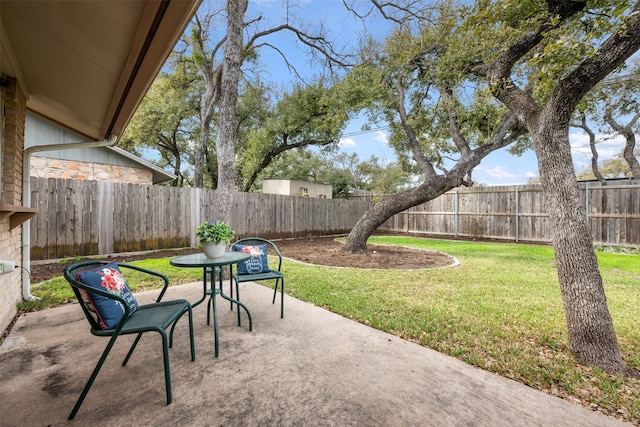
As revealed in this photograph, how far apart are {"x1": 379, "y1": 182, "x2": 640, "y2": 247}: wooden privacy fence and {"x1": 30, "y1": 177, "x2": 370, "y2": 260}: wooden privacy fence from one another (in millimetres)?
6545

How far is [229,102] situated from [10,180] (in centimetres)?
273

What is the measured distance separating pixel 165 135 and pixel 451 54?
14.2 meters

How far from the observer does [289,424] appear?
4.90 ft

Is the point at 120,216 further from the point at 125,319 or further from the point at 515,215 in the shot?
the point at 515,215

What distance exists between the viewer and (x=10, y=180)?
2.85 meters

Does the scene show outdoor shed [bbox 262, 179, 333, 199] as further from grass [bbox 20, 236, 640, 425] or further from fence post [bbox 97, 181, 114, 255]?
grass [bbox 20, 236, 640, 425]

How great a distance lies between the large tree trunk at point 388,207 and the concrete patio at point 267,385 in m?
4.52

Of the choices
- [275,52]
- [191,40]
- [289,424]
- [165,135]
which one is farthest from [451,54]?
[165,135]

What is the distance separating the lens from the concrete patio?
1548 millimetres

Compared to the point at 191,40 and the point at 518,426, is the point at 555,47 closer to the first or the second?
the point at 518,426

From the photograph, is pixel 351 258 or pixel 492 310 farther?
pixel 351 258

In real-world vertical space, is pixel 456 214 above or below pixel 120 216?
above

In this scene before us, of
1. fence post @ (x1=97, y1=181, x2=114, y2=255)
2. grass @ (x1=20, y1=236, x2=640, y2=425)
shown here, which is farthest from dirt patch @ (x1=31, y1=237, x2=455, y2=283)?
grass @ (x1=20, y1=236, x2=640, y2=425)

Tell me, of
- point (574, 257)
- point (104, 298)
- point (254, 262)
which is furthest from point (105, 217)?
point (574, 257)
